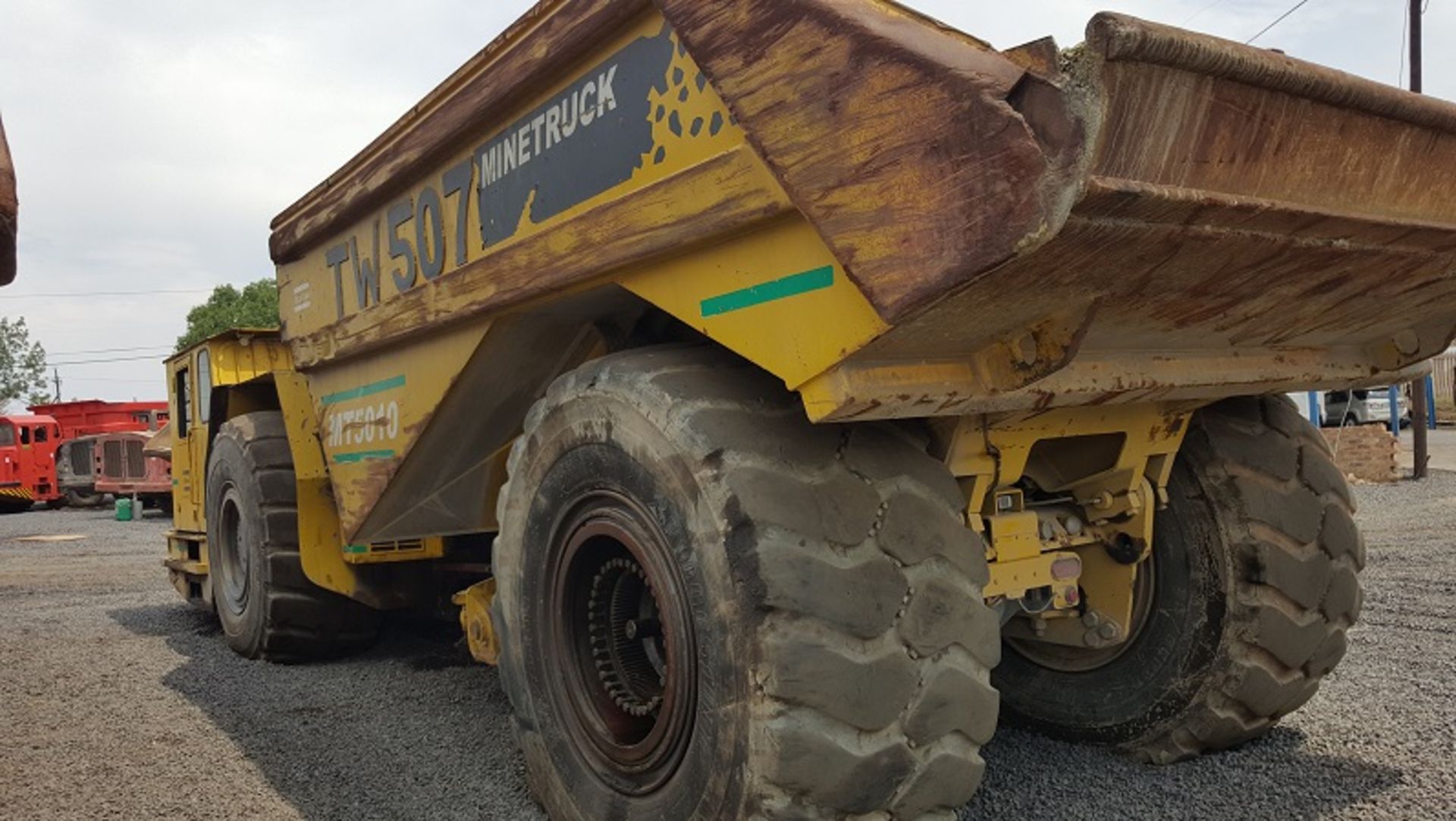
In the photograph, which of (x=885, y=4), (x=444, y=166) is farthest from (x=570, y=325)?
(x=885, y=4)

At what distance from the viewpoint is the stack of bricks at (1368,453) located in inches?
597

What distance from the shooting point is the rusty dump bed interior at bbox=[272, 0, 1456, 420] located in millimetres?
1788

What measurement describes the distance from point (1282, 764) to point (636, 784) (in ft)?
6.76

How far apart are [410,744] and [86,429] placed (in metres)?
24.8

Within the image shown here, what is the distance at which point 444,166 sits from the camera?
3721 mm

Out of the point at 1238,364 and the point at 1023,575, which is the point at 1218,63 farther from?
the point at 1023,575

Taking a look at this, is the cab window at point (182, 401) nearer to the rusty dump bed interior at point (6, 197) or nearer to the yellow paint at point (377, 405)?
the yellow paint at point (377, 405)

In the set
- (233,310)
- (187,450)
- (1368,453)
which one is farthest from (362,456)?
(233,310)

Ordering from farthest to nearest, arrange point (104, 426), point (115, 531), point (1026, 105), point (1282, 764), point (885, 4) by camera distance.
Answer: point (104, 426) → point (115, 531) → point (1282, 764) → point (885, 4) → point (1026, 105)

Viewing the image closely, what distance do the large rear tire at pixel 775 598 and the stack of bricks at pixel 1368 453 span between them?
14.6 m

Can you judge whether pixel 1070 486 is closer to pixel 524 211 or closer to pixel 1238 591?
pixel 1238 591

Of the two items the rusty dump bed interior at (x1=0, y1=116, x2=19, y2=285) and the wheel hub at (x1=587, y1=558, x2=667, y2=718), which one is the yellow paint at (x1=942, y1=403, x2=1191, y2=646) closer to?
the wheel hub at (x1=587, y1=558, x2=667, y2=718)

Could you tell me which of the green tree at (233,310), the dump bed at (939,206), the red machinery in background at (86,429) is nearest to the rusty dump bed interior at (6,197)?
the dump bed at (939,206)

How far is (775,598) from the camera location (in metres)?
2.30
